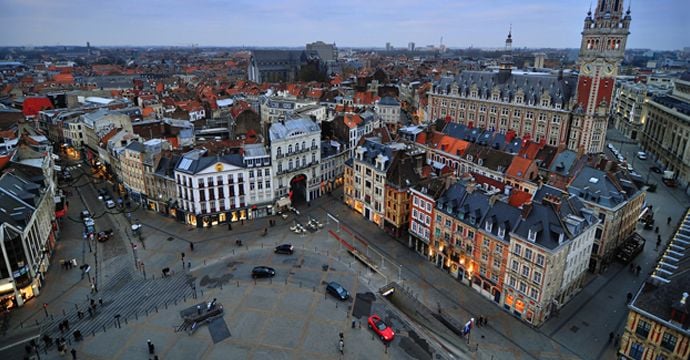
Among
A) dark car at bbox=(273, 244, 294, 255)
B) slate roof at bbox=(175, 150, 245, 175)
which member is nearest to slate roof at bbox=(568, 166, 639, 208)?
dark car at bbox=(273, 244, 294, 255)

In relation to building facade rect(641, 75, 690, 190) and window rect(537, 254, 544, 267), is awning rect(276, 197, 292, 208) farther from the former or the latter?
building facade rect(641, 75, 690, 190)

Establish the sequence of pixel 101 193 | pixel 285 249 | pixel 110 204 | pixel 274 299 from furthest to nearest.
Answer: pixel 101 193
pixel 110 204
pixel 285 249
pixel 274 299

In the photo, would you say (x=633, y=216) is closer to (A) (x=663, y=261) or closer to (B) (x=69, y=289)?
(A) (x=663, y=261)

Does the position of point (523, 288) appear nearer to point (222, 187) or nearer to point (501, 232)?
point (501, 232)

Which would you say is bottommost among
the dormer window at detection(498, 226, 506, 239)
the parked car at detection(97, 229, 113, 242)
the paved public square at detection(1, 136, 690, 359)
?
the paved public square at detection(1, 136, 690, 359)

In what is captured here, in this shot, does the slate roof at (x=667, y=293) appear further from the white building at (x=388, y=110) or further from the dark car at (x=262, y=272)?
the white building at (x=388, y=110)

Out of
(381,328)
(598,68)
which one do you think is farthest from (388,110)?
(381,328)
